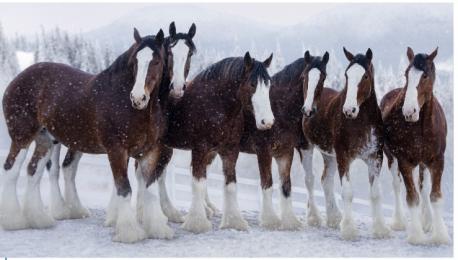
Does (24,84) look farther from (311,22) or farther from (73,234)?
(311,22)

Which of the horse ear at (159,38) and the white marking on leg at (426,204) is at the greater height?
the horse ear at (159,38)

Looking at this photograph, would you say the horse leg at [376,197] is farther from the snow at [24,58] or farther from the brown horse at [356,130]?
the snow at [24,58]

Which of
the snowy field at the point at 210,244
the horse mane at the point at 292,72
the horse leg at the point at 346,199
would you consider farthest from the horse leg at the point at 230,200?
the horse mane at the point at 292,72

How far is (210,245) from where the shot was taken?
17.1 feet

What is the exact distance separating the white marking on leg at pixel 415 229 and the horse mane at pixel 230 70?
6.22 feet

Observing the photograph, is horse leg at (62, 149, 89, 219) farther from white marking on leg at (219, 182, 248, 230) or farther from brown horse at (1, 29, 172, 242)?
white marking on leg at (219, 182, 248, 230)

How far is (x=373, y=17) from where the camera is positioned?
7191 mm

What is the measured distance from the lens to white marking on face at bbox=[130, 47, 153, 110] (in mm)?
4789

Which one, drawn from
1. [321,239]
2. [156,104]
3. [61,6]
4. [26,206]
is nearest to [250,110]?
[156,104]

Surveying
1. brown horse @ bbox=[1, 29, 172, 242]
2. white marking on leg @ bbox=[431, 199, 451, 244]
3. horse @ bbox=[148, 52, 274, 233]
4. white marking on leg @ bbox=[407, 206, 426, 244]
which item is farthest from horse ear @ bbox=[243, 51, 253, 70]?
white marking on leg @ bbox=[431, 199, 451, 244]

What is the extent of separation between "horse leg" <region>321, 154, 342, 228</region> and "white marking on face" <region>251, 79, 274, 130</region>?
1.31 metres

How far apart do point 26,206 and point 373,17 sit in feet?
15.7

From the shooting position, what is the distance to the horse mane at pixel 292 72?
240 inches

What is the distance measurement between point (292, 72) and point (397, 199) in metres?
1.81
